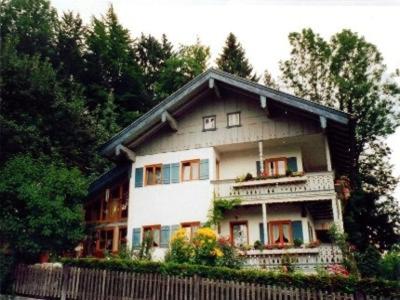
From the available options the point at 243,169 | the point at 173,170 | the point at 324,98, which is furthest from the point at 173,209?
the point at 324,98

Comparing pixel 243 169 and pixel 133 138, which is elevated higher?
pixel 133 138

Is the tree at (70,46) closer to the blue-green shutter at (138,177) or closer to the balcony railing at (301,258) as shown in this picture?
the blue-green shutter at (138,177)

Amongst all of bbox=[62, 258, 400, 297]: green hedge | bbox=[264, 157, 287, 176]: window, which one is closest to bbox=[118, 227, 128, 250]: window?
bbox=[62, 258, 400, 297]: green hedge

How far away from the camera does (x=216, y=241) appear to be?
671 inches

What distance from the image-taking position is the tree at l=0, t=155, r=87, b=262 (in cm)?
→ 1889

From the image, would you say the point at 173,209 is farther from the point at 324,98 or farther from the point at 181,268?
the point at 324,98

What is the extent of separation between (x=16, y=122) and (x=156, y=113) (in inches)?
334

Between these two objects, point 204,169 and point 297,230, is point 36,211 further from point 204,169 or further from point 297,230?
point 297,230

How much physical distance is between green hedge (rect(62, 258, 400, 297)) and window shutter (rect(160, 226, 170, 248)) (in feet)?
17.2

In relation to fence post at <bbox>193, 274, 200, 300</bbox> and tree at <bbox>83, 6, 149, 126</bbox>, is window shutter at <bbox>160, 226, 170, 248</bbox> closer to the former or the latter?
fence post at <bbox>193, 274, 200, 300</bbox>

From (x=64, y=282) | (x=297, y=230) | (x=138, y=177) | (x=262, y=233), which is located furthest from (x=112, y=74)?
(x=64, y=282)

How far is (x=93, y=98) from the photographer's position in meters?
39.2

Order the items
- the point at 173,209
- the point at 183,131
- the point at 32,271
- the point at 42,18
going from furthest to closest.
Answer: the point at 42,18
the point at 183,131
the point at 173,209
the point at 32,271

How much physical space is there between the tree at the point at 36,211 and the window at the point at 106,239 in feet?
9.92
